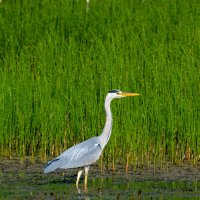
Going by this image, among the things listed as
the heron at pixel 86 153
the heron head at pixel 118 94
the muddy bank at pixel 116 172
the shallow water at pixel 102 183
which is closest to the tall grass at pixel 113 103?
the muddy bank at pixel 116 172

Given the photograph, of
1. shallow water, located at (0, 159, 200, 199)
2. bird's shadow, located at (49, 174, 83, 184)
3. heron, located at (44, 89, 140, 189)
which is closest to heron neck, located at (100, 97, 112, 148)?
heron, located at (44, 89, 140, 189)

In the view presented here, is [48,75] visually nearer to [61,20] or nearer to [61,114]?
[61,114]

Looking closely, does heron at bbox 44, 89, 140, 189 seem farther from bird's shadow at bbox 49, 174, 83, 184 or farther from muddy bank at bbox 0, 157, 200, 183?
muddy bank at bbox 0, 157, 200, 183

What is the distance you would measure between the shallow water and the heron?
0.20m

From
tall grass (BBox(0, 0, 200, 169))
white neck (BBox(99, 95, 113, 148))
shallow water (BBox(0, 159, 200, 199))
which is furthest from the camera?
tall grass (BBox(0, 0, 200, 169))

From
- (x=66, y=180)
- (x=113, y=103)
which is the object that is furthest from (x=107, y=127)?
(x=113, y=103)

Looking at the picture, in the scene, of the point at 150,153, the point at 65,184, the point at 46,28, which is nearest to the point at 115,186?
the point at 65,184

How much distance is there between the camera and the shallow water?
8508mm

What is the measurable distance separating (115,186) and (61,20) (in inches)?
257

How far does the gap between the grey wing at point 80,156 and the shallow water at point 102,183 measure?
219 mm

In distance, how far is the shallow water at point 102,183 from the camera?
8.51 m

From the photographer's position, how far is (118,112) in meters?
10.3

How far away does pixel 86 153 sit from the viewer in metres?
9.20

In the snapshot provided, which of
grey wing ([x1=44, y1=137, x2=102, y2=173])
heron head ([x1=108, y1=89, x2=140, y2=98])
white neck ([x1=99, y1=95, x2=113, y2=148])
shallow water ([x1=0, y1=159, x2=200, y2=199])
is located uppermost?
heron head ([x1=108, y1=89, x2=140, y2=98])
